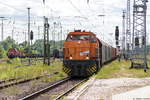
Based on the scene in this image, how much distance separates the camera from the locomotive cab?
23094 mm

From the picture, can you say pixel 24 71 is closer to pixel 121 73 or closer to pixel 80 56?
pixel 80 56

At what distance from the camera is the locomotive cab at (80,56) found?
2309cm

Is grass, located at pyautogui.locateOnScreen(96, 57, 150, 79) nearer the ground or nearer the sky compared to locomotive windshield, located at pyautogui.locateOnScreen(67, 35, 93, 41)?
nearer the ground

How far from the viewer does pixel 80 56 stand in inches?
918

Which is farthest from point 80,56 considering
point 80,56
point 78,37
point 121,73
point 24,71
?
point 24,71

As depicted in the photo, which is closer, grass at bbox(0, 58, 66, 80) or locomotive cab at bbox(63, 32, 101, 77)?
locomotive cab at bbox(63, 32, 101, 77)

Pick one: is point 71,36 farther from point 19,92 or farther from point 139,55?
point 139,55

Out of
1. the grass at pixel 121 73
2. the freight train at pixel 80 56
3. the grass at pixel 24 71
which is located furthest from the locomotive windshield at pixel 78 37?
the grass at pixel 24 71

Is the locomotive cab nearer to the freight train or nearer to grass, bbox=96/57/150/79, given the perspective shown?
the freight train

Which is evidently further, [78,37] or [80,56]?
[78,37]

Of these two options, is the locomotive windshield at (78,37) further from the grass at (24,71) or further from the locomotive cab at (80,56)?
the grass at (24,71)

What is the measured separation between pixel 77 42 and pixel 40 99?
10.6 m

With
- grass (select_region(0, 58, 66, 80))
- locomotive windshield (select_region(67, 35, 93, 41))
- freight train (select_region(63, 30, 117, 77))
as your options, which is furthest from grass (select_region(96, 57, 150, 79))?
grass (select_region(0, 58, 66, 80))

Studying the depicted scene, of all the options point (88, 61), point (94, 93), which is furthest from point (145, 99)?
point (88, 61)
